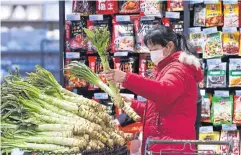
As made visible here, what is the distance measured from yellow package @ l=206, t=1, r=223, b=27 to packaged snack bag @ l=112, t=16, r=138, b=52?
86 cm

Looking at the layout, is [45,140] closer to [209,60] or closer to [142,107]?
[142,107]

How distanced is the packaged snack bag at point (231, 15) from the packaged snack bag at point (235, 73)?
0.40 m

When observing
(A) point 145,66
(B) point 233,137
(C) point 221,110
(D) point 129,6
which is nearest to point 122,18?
(D) point 129,6

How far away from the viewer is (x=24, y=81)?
9.91 ft

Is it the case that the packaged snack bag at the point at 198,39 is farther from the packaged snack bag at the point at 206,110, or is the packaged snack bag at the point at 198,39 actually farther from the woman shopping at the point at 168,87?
the woman shopping at the point at 168,87

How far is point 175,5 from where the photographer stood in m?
5.78

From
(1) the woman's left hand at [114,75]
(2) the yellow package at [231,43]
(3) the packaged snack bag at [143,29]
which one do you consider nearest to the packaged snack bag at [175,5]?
(3) the packaged snack bag at [143,29]

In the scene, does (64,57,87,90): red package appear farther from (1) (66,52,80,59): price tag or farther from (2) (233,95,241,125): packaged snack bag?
(2) (233,95,241,125): packaged snack bag

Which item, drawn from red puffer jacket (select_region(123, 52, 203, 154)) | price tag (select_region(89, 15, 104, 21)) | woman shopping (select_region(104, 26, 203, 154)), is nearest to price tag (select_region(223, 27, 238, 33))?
price tag (select_region(89, 15, 104, 21))

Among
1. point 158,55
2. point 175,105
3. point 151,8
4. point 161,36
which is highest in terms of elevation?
point 151,8

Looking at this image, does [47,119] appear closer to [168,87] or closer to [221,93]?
[168,87]

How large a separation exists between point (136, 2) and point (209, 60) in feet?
3.43

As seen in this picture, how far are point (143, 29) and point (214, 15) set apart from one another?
80cm

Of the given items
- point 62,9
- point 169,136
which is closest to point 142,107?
point 169,136
